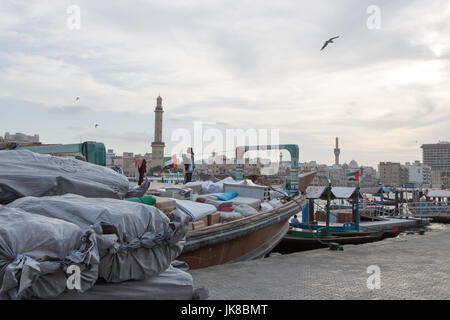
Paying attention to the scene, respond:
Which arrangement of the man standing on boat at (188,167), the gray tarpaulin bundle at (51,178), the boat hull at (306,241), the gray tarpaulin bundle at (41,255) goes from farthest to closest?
the man standing on boat at (188,167) < the boat hull at (306,241) < the gray tarpaulin bundle at (51,178) < the gray tarpaulin bundle at (41,255)

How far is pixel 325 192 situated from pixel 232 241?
339 inches

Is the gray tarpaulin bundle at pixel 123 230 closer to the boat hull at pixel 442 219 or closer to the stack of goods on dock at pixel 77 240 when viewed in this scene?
the stack of goods on dock at pixel 77 240

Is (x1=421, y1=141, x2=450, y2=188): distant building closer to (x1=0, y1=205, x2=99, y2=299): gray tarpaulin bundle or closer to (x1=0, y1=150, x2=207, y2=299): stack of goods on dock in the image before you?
(x1=0, y1=150, x2=207, y2=299): stack of goods on dock

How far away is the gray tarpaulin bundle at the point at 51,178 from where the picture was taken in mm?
4070

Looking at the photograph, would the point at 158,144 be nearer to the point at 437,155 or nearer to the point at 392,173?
the point at 392,173

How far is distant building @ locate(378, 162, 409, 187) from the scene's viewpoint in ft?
462

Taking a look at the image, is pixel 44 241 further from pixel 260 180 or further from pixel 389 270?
pixel 260 180

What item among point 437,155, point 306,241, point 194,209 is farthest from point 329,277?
point 437,155

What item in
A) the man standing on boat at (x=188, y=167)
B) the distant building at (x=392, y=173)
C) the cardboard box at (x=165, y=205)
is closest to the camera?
the cardboard box at (x=165, y=205)

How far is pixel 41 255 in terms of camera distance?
8.79 feet

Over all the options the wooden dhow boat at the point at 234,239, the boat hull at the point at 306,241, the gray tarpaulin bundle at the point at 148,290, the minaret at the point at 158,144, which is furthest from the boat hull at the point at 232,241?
the minaret at the point at 158,144

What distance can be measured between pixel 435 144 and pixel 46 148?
22290 centimetres
